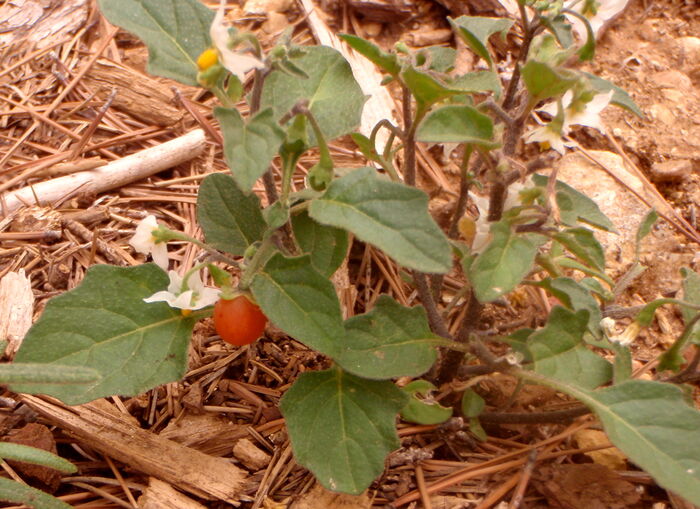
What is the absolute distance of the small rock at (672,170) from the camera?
2412 mm

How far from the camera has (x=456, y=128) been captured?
1333 millimetres

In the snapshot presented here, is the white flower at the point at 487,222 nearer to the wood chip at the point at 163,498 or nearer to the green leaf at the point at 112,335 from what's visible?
the green leaf at the point at 112,335

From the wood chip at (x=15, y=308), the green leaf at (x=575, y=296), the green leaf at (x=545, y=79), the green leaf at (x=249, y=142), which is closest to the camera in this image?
the green leaf at (x=249, y=142)

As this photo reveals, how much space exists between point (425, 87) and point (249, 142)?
0.43 meters

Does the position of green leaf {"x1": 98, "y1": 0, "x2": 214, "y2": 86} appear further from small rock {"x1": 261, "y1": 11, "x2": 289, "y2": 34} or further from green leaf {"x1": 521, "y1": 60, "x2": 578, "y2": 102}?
small rock {"x1": 261, "y1": 11, "x2": 289, "y2": 34}

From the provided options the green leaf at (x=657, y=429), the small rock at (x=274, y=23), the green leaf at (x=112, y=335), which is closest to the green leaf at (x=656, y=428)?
the green leaf at (x=657, y=429)

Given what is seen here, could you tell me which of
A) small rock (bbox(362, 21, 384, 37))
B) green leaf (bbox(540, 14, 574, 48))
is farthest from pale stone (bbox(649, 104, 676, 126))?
green leaf (bbox(540, 14, 574, 48))

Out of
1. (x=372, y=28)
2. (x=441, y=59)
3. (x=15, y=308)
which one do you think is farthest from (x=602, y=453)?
(x=372, y=28)

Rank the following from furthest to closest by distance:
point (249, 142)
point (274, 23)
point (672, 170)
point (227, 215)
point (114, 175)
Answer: point (274, 23) < point (672, 170) < point (114, 175) < point (227, 215) < point (249, 142)

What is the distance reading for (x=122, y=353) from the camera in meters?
1.47

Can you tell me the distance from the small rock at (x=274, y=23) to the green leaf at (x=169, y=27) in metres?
1.27

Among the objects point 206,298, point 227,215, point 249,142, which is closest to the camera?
point 249,142

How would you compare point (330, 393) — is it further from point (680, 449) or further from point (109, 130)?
point (109, 130)

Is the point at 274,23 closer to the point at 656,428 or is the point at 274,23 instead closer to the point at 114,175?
the point at 114,175
